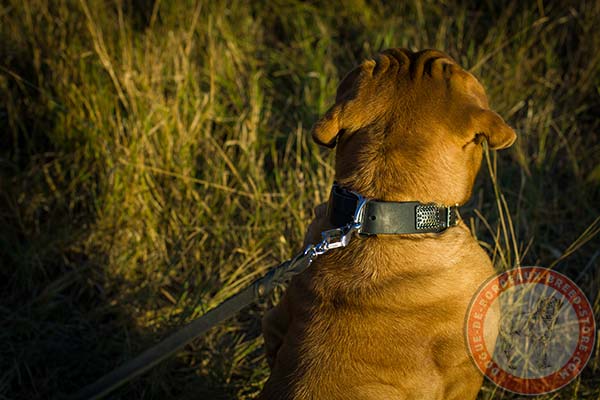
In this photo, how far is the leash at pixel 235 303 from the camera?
6.80ft

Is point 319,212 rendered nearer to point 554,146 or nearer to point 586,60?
point 554,146

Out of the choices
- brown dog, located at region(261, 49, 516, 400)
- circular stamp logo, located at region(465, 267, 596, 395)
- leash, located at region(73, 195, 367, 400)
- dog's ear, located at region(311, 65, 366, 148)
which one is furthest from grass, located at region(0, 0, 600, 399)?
dog's ear, located at region(311, 65, 366, 148)

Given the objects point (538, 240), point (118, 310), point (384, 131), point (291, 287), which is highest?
point (384, 131)

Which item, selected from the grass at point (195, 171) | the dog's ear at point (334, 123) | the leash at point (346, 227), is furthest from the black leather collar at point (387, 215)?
the grass at point (195, 171)

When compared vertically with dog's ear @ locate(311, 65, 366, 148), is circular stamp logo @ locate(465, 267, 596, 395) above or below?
below

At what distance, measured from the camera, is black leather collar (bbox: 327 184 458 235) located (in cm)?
209

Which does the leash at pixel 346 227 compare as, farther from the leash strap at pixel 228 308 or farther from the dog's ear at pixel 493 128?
the dog's ear at pixel 493 128

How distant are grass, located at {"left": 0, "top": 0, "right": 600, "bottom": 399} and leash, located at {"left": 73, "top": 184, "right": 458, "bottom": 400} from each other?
31.6 inches

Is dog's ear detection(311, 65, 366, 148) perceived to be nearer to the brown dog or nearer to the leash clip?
the brown dog

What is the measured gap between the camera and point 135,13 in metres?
5.15

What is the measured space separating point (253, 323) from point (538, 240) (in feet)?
5.57

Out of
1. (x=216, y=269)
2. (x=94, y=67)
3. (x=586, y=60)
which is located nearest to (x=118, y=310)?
(x=216, y=269)

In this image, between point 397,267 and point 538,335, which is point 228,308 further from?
point 538,335

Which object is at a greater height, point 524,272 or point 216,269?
point 524,272
